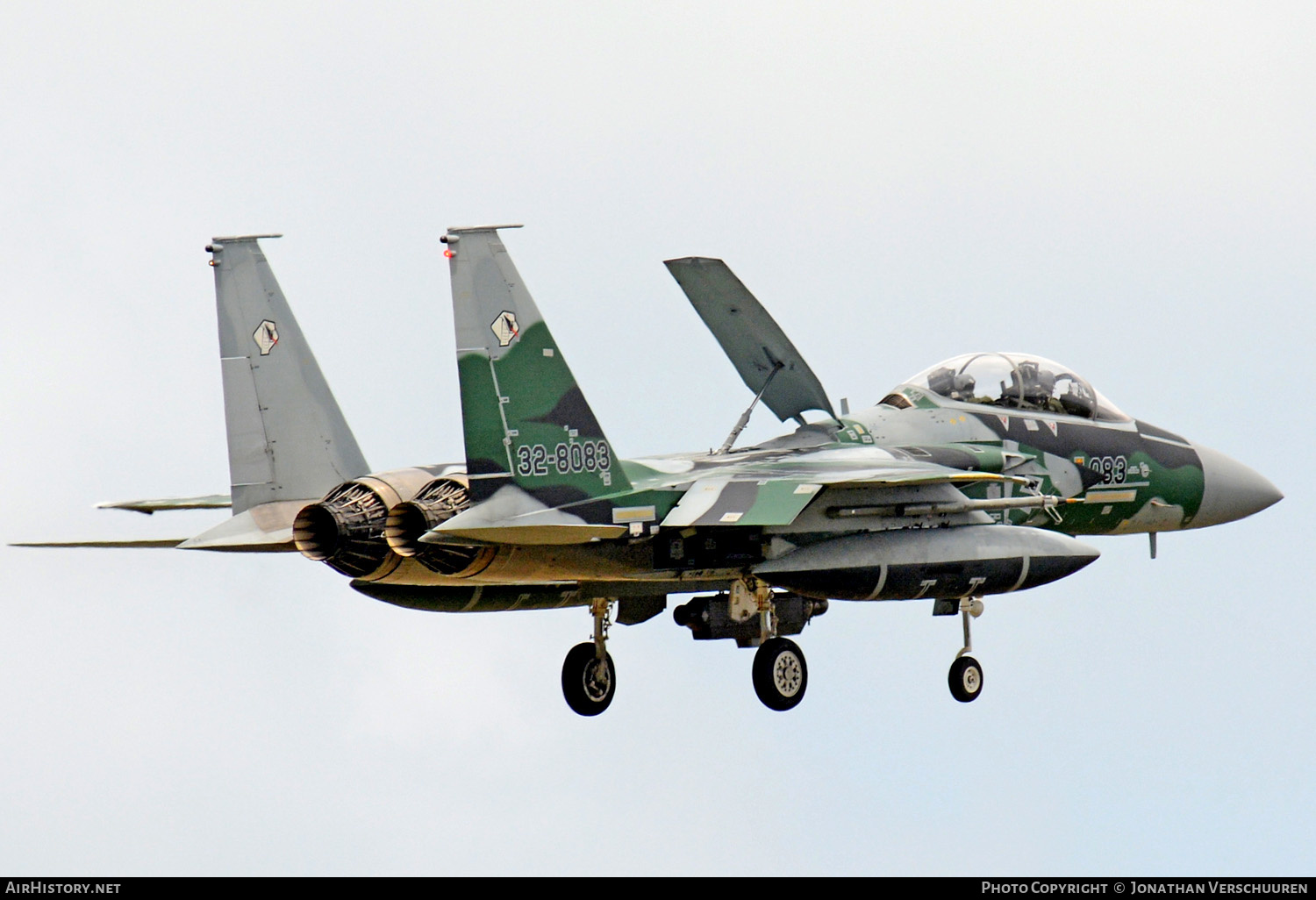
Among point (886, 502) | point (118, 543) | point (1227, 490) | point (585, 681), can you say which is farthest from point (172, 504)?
point (1227, 490)

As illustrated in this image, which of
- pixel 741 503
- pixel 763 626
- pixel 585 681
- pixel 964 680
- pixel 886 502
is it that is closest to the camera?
pixel 741 503

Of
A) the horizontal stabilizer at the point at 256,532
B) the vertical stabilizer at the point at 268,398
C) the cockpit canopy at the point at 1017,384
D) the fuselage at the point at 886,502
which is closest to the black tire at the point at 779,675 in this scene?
the fuselage at the point at 886,502

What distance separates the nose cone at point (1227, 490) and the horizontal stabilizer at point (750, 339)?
194 inches

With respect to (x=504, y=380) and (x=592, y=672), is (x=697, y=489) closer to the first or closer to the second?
(x=504, y=380)

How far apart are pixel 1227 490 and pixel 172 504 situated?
37.8ft

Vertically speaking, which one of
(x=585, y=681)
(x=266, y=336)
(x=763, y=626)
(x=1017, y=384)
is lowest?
(x=585, y=681)

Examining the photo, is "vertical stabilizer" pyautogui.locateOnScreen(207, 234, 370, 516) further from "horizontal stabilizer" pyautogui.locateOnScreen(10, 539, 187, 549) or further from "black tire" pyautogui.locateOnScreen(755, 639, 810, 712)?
"black tire" pyautogui.locateOnScreen(755, 639, 810, 712)

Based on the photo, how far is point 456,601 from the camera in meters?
20.0

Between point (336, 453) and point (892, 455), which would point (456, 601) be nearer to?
point (336, 453)

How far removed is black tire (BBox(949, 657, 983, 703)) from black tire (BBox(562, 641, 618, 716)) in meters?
3.56

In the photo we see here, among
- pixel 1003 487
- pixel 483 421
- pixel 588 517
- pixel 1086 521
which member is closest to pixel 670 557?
pixel 588 517

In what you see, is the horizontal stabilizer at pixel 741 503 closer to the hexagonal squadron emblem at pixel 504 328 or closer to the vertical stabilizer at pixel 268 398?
the hexagonal squadron emblem at pixel 504 328

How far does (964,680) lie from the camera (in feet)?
68.4

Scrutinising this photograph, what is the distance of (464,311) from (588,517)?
2076mm
